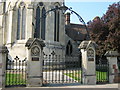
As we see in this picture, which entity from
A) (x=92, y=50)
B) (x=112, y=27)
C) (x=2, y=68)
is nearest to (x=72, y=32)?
(x=112, y=27)

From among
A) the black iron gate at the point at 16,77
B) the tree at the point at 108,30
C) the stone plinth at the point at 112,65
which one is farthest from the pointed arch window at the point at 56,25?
the stone plinth at the point at 112,65

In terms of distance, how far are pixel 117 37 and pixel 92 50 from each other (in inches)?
320

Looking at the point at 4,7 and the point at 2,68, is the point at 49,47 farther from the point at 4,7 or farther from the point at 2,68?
the point at 2,68

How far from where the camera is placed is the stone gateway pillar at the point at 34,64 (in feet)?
39.7

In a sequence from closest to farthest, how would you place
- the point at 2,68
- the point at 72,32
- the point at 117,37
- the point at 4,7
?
the point at 2,68
the point at 117,37
the point at 4,7
the point at 72,32

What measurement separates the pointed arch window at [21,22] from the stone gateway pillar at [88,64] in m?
15.3

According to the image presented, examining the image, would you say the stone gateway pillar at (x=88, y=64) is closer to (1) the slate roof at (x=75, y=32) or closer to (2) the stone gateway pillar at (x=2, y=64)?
(2) the stone gateway pillar at (x=2, y=64)

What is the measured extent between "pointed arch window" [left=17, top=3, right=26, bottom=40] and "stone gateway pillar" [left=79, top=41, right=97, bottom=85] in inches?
603

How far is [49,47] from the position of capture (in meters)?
27.2

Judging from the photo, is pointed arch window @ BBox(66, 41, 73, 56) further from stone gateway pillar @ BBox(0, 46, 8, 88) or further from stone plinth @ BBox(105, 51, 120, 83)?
stone gateway pillar @ BBox(0, 46, 8, 88)

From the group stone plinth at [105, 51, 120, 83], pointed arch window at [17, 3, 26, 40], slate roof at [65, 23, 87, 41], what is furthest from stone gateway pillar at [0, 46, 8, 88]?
slate roof at [65, 23, 87, 41]

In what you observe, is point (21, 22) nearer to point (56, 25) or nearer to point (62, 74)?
point (56, 25)

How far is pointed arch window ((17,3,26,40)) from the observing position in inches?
1071

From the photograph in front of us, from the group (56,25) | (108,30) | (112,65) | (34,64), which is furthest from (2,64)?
(56,25)
